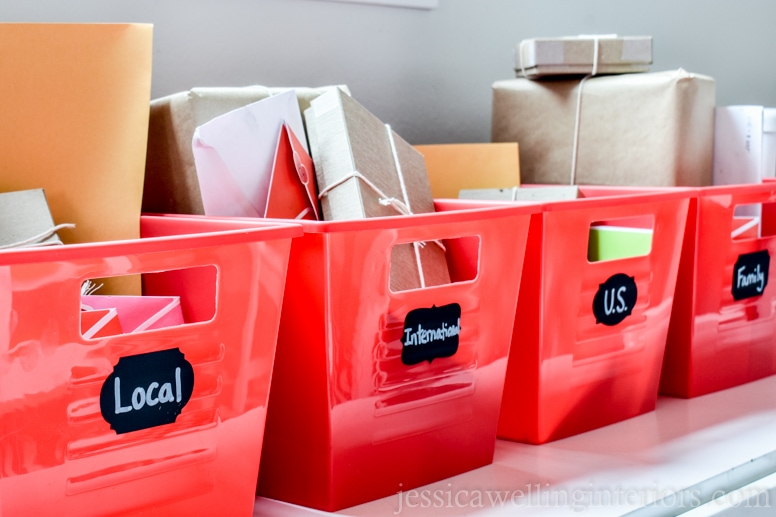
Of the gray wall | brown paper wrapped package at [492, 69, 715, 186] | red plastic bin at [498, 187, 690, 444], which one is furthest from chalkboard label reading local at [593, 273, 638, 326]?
the gray wall

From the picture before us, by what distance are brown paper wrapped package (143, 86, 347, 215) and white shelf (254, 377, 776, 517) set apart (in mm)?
385

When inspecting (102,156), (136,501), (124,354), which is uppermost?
(102,156)

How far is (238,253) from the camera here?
69 centimetres

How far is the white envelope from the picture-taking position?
35.8 inches

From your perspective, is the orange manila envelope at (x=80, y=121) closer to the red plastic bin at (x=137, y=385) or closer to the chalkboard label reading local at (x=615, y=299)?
the red plastic bin at (x=137, y=385)

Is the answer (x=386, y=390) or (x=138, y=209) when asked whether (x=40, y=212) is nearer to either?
(x=138, y=209)

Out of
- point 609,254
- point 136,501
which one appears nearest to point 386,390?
point 136,501

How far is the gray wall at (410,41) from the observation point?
1.25m

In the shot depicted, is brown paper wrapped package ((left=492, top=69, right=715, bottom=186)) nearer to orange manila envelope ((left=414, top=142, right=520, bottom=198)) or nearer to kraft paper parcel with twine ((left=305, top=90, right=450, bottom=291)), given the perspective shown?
orange manila envelope ((left=414, top=142, right=520, bottom=198))

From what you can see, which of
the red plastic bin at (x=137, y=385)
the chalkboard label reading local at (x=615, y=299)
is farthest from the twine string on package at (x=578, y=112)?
the red plastic bin at (x=137, y=385)

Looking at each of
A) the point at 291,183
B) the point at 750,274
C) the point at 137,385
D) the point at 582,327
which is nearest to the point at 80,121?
the point at 291,183

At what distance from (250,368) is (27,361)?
18 centimetres

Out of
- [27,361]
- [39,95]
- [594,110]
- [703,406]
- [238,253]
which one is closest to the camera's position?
[27,361]

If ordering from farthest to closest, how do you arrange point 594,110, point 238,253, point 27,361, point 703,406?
point 594,110 < point 703,406 < point 238,253 < point 27,361
